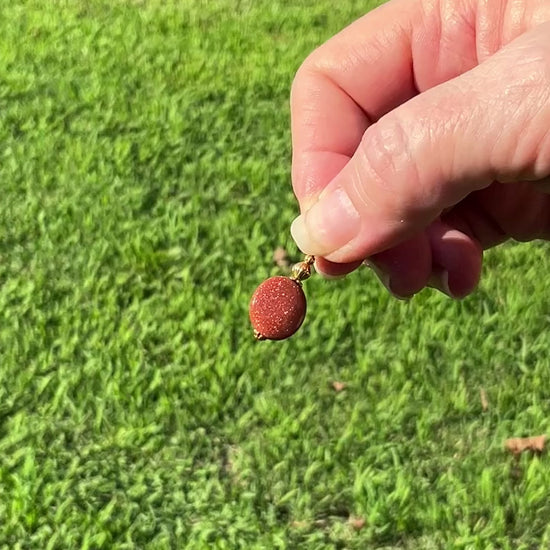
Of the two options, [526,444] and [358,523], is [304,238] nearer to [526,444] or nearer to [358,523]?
[358,523]

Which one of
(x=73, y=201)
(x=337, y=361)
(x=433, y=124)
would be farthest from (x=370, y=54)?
(x=73, y=201)

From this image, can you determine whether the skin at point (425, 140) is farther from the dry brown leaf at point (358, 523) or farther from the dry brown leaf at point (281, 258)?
the dry brown leaf at point (281, 258)

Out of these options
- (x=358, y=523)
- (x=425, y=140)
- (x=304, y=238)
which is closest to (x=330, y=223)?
(x=304, y=238)

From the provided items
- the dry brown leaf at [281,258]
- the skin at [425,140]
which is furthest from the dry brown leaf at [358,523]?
the dry brown leaf at [281,258]

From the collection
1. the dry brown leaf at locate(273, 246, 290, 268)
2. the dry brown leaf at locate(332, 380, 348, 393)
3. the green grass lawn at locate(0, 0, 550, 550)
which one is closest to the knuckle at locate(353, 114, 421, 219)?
the green grass lawn at locate(0, 0, 550, 550)

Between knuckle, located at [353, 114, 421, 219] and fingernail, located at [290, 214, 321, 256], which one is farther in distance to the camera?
fingernail, located at [290, 214, 321, 256]

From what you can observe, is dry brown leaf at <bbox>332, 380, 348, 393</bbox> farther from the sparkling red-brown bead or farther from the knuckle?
the knuckle
